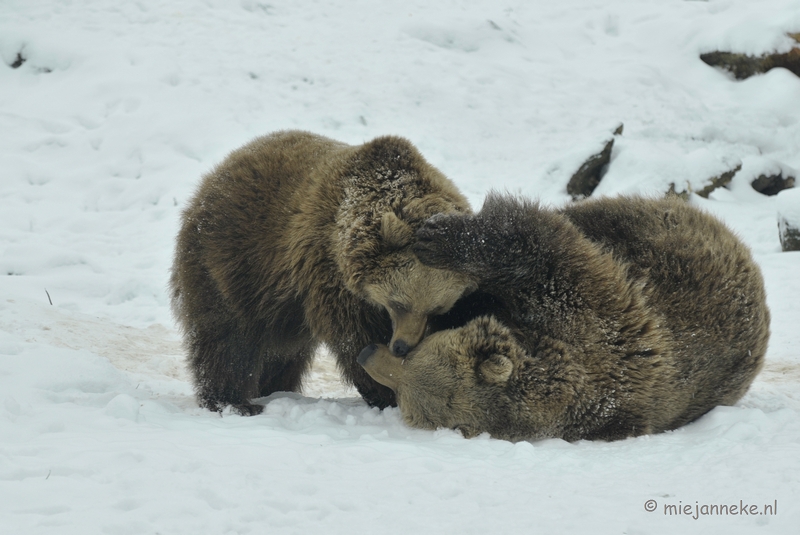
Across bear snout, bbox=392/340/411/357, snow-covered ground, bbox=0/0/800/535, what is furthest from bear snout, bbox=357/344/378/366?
snow-covered ground, bbox=0/0/800/535

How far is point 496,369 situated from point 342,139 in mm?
9096

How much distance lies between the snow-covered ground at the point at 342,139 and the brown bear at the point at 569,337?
25 cm

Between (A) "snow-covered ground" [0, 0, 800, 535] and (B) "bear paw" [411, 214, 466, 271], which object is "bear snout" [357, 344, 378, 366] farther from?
(B) "bear paw" [411, 214, 466, 271]

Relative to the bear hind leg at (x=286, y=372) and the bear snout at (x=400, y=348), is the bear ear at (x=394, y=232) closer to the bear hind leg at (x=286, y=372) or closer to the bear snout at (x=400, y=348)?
the bear snout at (x=400, y=348)

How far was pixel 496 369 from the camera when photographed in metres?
4.98

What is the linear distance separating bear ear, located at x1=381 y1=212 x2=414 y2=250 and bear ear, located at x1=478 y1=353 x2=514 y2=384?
40.2 inches

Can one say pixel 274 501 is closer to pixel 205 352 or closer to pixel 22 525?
pixel 22 525

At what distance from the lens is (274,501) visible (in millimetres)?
3369

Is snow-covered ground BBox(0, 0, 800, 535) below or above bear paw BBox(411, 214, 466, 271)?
below

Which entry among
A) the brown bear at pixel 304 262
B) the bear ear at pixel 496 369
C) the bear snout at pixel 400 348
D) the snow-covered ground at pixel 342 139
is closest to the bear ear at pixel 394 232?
the brown bear at pixel 304 262

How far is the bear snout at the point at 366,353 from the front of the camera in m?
5.29

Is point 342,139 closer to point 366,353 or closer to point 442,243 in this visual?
point 442,243

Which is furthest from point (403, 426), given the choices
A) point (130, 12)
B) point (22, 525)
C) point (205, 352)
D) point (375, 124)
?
point (130, 12)

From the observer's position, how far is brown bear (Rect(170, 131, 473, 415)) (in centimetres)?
538
